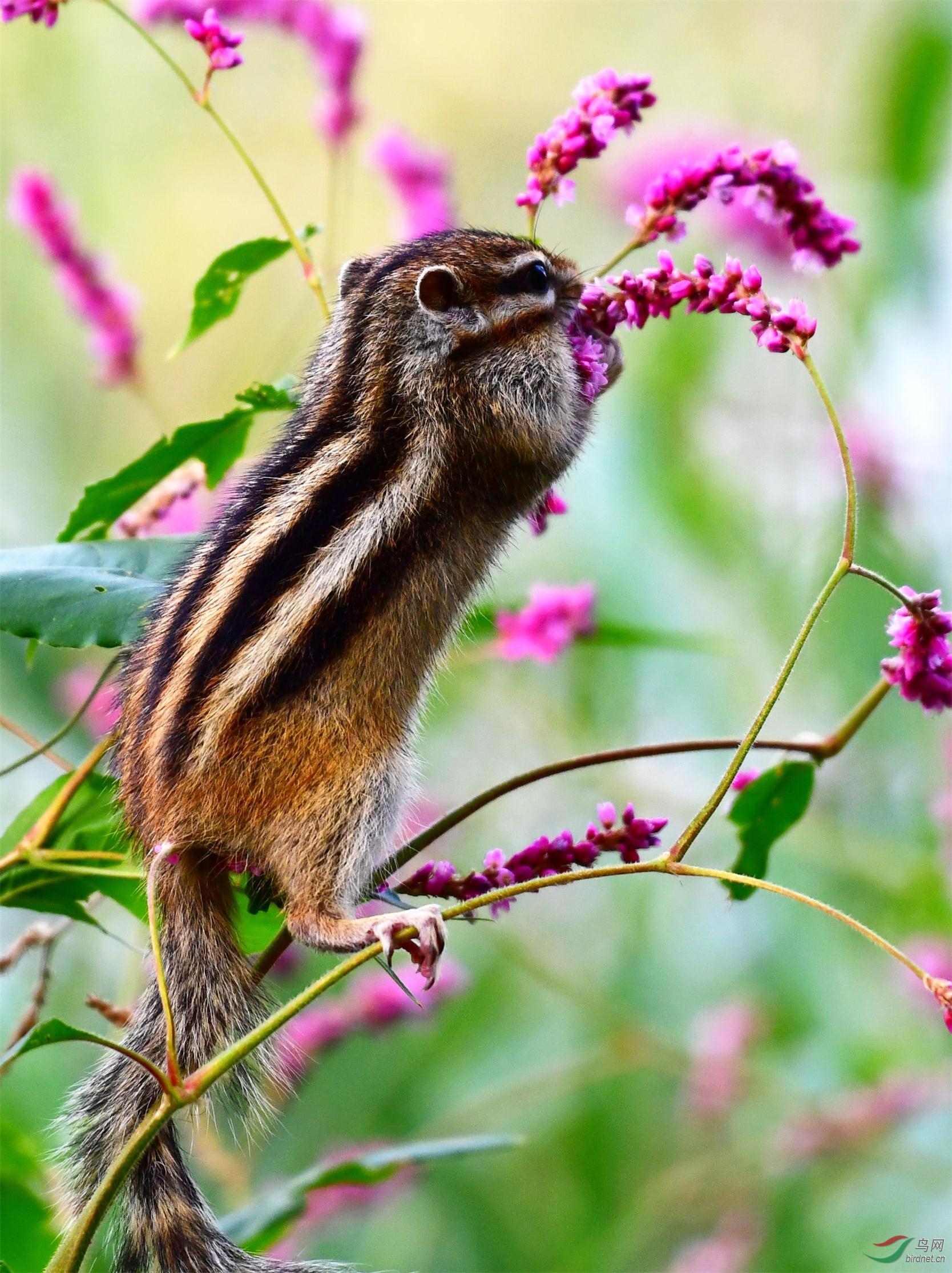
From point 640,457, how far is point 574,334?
187 centimetres

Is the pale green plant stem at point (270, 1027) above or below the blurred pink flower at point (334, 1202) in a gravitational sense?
below

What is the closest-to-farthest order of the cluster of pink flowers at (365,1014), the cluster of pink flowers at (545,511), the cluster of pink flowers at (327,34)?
the cluster of pink flowers at (545,511) → the cluster of pink flowers at (327,34) → the cluster of pink flowers at (365,1014)

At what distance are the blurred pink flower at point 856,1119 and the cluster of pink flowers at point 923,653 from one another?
1.70 meters

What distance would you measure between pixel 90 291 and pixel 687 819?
1.85 metres

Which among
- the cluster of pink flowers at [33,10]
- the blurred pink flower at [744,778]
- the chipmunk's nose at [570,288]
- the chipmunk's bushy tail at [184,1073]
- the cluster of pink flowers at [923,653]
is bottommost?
the chipmunk's bushy tail at [184,1073]

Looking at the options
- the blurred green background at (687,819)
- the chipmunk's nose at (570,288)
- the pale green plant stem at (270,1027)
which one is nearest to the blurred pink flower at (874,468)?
the blurred green background at (687,819)

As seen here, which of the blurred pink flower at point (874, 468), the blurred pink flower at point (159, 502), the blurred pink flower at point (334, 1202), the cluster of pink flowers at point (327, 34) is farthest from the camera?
the blurred pink flower at point (874, 468)

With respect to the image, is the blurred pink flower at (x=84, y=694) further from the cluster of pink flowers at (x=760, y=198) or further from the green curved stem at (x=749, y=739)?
the green curved stem at (x=749, y=739)

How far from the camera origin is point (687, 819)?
3.48 metres

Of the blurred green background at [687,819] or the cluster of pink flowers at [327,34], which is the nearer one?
the cluster of pink flowers at [327,34]

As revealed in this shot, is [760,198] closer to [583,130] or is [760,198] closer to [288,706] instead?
[583,130]

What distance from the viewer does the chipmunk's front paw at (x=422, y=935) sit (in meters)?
1.45

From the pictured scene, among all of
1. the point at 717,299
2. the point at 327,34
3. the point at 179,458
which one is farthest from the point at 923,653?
the point at 327,34

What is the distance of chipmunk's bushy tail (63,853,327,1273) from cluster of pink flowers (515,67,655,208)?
96cm
